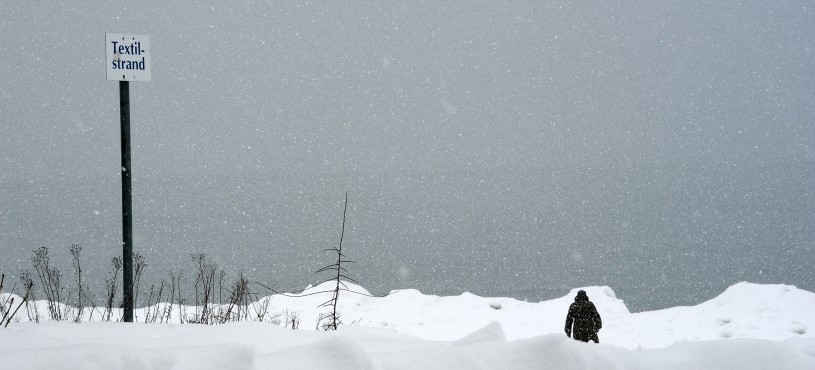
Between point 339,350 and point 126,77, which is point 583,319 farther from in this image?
point 339,350

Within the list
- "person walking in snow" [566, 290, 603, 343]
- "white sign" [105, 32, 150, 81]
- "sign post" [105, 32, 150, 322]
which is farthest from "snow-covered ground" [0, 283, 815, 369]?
"person walking in snow" [566, 290, 603, 343]

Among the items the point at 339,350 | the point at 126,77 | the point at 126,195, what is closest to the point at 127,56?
the point at 126,77

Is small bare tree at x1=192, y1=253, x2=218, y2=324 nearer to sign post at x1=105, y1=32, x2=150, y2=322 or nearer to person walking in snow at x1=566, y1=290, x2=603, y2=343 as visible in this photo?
sign post at x1=105, y1=32, x2=150, y2=322

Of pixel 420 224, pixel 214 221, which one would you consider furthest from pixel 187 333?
pixel 214 221

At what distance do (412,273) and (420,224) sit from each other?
111 ft

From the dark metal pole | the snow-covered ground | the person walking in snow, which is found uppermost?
the dark metal pole

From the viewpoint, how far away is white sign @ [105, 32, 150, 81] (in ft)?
19.3

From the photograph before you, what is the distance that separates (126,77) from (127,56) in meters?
0.18

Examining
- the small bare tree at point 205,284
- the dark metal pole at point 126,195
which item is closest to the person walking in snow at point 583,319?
the small bare tree at point 205,284

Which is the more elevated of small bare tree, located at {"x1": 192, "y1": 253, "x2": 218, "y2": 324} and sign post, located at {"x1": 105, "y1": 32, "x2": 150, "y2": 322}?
Answer: sign post, located at {"x1": 105, "y1": 32, "x2": 150, "y2": 322}

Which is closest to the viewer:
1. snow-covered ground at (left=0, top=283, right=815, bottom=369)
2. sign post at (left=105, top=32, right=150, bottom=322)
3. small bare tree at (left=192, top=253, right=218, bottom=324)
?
snow-covered ground at (left=0, top=283, right=815, bottom=369)

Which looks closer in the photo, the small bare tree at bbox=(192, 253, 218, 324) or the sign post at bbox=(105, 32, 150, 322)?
the sign post at bbox=(105, 32, 150, 322)

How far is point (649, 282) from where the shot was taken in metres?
35.9

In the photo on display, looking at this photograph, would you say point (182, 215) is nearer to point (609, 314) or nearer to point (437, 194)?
point (437, 194)
